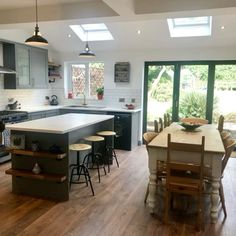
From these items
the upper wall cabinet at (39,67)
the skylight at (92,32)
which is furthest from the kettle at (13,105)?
the skylight at (92,32)

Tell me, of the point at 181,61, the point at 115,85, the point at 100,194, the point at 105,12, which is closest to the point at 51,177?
the point at 100,194

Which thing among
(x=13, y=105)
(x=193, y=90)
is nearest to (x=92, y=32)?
(x=13, y=105)

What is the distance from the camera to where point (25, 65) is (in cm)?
575

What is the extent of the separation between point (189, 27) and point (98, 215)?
422cm

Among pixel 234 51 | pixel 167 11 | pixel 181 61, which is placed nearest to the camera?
pixel 167 11

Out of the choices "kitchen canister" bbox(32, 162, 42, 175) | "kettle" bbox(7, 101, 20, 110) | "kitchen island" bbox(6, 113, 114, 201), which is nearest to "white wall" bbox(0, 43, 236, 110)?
"kettle" bbox(7, 101, 20, 110)

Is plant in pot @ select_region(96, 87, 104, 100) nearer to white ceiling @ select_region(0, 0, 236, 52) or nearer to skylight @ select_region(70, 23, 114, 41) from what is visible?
white ceiling @ select_region(0, 0, 236, 52)

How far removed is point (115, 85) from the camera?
21.6 feet

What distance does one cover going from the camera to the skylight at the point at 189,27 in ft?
17.3

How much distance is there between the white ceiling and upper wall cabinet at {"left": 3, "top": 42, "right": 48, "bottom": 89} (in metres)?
0.33

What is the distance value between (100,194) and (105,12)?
2.59m

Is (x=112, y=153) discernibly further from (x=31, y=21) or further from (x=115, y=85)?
(x=31, y=21)

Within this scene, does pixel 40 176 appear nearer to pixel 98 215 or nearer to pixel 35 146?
pixel 35 146

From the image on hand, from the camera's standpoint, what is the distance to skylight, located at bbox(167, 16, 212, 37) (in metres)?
5.29
